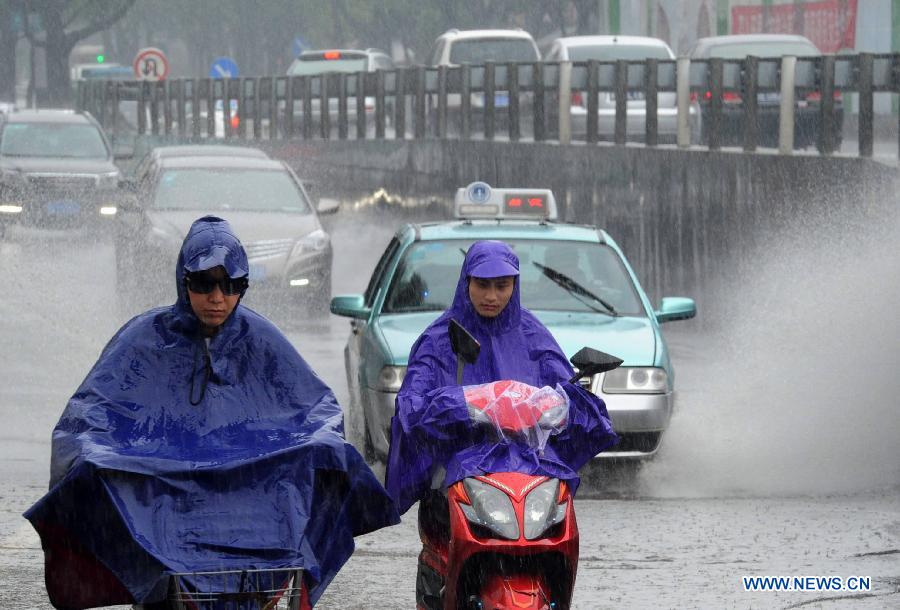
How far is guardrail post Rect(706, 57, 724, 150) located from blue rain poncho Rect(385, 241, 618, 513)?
12.1 metres

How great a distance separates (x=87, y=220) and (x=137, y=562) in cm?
2099

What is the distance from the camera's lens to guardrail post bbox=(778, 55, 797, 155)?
16.5m

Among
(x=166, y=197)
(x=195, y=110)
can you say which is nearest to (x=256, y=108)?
(x=195, y=110)

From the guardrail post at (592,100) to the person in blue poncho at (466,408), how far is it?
1506cm

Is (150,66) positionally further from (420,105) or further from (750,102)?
(750,102)

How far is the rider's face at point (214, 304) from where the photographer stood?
5.18 m

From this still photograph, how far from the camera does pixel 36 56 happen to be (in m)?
70.7

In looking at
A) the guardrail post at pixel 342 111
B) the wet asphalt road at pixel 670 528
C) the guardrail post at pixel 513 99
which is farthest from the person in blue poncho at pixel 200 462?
the guardrail post at pixel 342 111

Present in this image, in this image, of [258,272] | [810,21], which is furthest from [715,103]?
[810,21]

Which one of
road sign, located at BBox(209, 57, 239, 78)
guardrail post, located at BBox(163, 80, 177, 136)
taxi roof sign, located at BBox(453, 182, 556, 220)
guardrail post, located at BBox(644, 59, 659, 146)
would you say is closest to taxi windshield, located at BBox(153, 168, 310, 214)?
guardrail post, located at BBox(644, 59, 659, 146)

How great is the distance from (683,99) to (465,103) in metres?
6.28

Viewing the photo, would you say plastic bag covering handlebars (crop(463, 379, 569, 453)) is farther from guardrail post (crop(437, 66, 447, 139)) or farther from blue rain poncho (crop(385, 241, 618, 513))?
guardrail post (crop(437, 66, 447, 139))

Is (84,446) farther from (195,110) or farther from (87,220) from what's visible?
(195,110)

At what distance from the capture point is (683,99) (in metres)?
19.0
